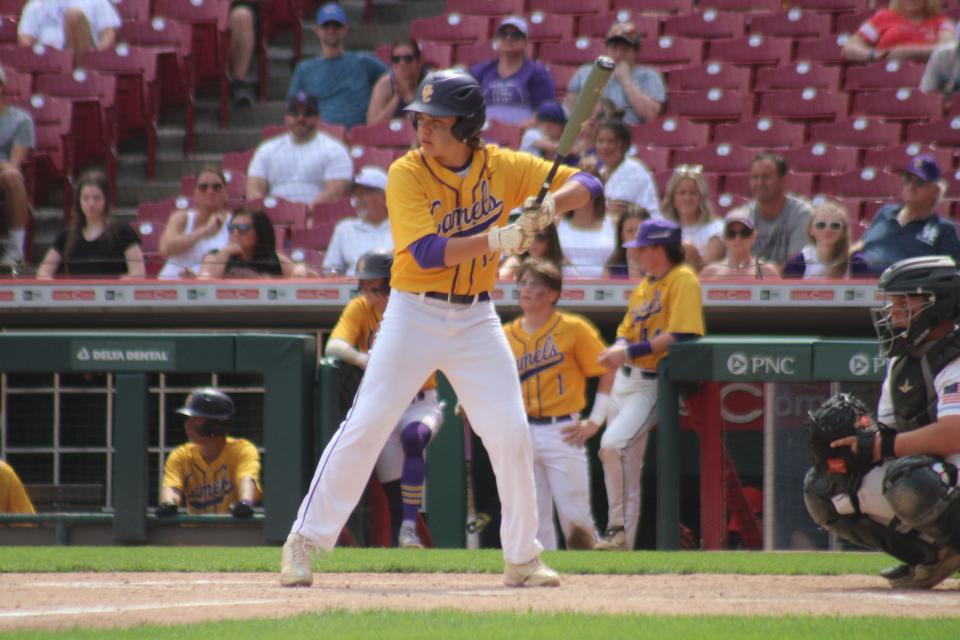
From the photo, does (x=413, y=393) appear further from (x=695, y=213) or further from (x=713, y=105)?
(x=713, y=105)

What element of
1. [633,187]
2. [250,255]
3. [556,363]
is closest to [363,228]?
[250,255]

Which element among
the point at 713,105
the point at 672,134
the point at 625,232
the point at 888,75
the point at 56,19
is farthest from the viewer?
the point at 56,19

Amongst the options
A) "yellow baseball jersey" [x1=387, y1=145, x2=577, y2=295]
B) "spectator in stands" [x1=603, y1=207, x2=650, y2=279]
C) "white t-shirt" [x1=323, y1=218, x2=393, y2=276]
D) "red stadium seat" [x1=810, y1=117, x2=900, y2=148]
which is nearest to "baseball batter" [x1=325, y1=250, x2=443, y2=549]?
"white t-shirt" [x1=323, y1=218, x2=393, y2=276]

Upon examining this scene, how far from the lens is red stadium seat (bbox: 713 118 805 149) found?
31.6ft

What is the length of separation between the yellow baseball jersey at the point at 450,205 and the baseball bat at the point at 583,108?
0.09m

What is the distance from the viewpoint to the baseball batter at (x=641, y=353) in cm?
658

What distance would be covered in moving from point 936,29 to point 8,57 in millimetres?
6780

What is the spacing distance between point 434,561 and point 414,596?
3.48 ft

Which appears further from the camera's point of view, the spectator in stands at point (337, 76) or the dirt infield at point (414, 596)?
the spectator in stands at point (337, 76)

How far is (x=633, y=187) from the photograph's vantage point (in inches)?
332

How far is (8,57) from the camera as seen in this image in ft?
35.0

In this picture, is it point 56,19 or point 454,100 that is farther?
point 56,19

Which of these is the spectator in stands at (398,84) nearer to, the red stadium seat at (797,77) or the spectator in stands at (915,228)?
the red stadium seat at (797,77)

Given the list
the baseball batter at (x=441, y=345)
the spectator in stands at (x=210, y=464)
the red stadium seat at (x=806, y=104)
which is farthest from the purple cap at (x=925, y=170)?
the spectator in stands at (x=210, y=464)
